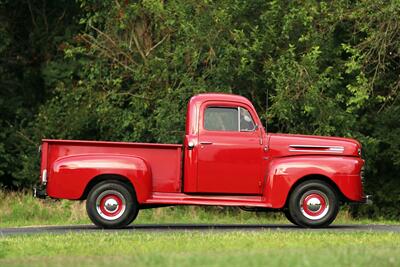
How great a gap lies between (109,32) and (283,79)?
6.04 m

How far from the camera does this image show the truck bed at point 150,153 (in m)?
16.1

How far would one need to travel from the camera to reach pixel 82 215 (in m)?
20.4

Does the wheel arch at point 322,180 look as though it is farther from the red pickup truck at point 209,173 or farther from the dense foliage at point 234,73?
the dense foliage at point 234,73

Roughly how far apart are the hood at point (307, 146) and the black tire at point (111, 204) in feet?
8.38

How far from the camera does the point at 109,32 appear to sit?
2738 cm

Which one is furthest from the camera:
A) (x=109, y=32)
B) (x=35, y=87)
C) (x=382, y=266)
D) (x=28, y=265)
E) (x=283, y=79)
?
(x=35, y=87)

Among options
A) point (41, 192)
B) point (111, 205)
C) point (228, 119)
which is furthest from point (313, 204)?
point (41, 192)

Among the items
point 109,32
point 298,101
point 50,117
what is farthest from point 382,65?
point 50,117

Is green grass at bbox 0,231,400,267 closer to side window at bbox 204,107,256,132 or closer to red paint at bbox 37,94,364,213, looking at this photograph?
red paint at bbox 37,94,364,213

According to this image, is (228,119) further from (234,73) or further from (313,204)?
(234,73)

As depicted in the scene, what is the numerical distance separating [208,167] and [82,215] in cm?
507

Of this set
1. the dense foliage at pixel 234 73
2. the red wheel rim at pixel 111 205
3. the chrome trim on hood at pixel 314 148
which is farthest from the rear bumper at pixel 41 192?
the dense foliage at pixel 234 73

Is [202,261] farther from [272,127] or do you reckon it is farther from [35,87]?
[35,87]

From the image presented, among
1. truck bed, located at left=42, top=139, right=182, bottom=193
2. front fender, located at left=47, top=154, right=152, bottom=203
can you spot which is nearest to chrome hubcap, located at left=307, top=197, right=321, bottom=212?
truck bed, located at left=42, top=139, right=182, bottom=193
